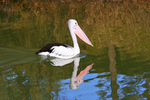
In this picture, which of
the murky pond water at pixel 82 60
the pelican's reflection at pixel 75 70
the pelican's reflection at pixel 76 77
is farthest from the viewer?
the pelican's reflection at pixel 75 70

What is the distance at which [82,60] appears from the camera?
8.41 metres

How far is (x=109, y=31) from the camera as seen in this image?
12.1 meters

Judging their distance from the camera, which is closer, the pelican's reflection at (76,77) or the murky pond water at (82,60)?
the murky pond water at (82,60)

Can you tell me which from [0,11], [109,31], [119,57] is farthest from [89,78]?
[0,11]

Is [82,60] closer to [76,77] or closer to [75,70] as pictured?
[75,70]

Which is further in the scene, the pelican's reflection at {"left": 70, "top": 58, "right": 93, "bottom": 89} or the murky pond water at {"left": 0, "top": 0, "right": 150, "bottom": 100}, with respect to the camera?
the pelican's reflection at {"left": 70, "top": 58, "right": 93, "bottom": 89}

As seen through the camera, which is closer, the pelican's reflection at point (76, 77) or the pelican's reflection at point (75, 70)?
the pelican's reflection at point (76, 77)

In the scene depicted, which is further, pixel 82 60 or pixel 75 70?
pixel 82 60

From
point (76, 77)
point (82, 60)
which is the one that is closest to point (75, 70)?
point (76, 77)

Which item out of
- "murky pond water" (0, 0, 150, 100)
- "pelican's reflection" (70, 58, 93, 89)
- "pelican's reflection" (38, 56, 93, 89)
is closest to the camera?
"murky pond water" (0, 0, 150, 100)

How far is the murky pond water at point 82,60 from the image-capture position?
581cm

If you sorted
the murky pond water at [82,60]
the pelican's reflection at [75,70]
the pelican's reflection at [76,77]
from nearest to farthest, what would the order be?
the murky pond water at [82,60], the pelican's reflection at [76,77], the pelican's reflection at [75,70]

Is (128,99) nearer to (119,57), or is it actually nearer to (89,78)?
(89,78)

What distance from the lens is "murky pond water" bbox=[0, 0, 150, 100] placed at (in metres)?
5.81
